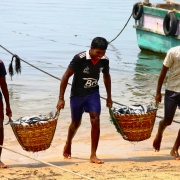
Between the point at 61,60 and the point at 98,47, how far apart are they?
45.6ft

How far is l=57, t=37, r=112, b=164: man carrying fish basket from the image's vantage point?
587cm

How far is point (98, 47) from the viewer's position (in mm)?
5746

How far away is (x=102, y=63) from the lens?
6.00 meters

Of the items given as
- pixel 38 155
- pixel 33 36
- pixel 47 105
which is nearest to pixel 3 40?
pixel 33 36

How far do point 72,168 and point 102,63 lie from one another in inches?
47.9

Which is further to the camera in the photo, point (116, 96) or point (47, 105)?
point (116, 96)

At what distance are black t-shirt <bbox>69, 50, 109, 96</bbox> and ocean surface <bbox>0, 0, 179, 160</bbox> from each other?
112 inches

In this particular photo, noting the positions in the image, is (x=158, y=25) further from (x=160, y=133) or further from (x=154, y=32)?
(x=160, y=133)

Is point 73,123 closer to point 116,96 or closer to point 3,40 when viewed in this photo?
point 116,96

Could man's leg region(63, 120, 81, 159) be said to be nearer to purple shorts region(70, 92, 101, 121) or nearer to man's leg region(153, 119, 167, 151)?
purple shorts region(70, 92, 101, 121)

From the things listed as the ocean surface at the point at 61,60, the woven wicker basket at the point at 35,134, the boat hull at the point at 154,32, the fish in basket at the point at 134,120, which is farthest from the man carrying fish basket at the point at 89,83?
the boat hull at the point at 154,32

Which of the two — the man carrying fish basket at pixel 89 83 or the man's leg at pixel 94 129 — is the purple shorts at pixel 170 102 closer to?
the man carrying fish basket at pixel 89 83

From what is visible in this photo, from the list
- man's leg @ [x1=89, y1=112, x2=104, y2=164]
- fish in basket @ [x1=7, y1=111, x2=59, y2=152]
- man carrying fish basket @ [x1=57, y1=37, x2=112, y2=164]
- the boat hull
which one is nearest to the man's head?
man carrying fish basket @ [x1=57, y1=37, x2=112, y2=164]

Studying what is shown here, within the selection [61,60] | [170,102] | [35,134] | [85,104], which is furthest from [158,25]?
[35,134]
